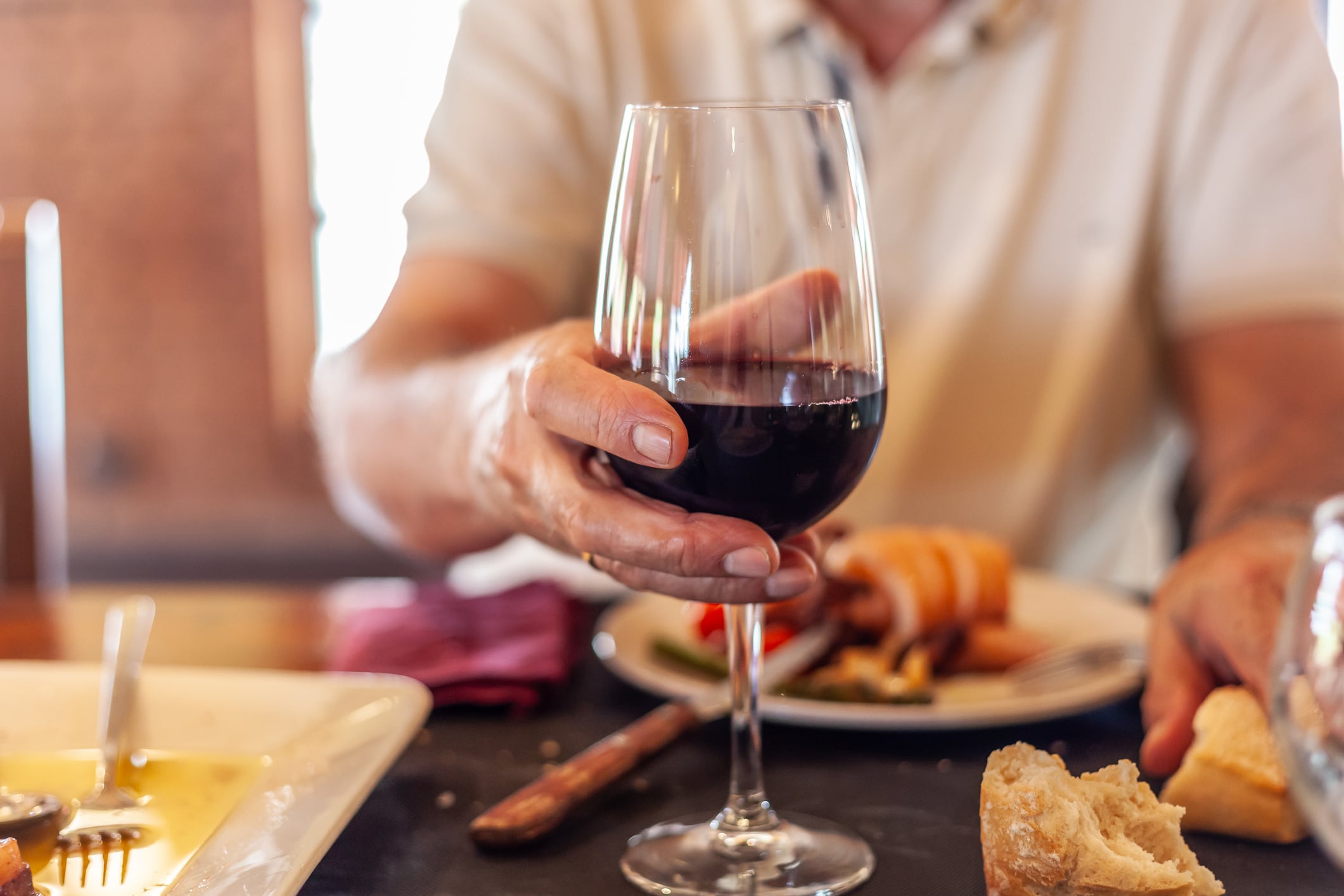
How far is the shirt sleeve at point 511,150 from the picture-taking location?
1606 mm

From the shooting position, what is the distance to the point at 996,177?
1680 millimetres

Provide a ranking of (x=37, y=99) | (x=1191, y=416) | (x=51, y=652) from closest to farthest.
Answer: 1. (x=51, y=652)
2. (x=1191, y=416)
3. (x=37, y=99)

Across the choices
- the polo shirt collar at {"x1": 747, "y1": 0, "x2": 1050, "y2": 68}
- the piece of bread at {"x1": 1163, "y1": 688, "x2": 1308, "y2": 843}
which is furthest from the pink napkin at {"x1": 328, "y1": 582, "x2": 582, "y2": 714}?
the polo shirt collar at {"x1": 747, "y1": 0, "x2": 1050, "y2": 68}

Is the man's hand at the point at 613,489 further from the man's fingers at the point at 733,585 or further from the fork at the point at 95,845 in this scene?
the fork at the point at 95,845

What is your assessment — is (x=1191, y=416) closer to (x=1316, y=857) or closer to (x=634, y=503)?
(x=1316, y=857)

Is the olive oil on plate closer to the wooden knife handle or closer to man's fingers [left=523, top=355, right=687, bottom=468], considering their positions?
the wooden knife handle

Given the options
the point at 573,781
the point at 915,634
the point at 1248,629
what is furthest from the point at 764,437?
the point at 915,634

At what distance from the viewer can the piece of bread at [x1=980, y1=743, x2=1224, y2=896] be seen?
609 millimetres

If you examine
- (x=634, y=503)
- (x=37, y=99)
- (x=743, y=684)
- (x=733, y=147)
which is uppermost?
(x=37, y=99)

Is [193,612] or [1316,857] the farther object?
[193,612]

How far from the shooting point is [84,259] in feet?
15.4

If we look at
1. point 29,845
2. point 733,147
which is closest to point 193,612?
point 29,845

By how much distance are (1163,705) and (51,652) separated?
0.97 metres

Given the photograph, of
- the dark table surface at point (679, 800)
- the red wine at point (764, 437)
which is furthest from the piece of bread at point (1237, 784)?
the red wine at point (764, 437)
